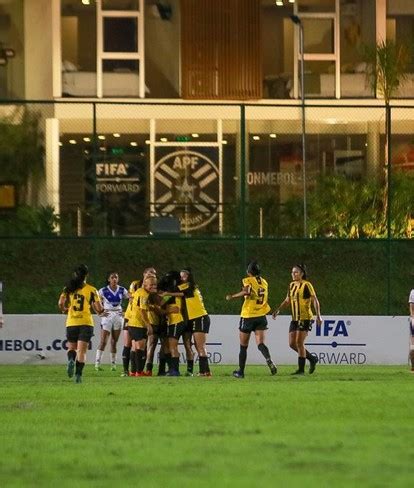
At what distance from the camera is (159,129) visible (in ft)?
129

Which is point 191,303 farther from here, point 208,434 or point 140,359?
point 208,434

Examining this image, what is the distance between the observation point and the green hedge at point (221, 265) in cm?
3806

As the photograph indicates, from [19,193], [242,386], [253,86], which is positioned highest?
[253,86]

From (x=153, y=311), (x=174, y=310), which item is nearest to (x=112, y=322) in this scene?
(x=153, y=311)

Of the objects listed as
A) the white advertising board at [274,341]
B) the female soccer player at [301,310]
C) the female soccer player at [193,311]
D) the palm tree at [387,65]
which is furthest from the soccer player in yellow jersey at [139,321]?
the palm tree at [387,65]

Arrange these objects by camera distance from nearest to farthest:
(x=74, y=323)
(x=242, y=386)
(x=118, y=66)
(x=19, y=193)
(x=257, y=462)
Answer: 1. (x=257, y=462)
2. (x=242, y=386)
3. (x=74, y=323)
4. (x=19, y=193)
5. (x=118, y=66)

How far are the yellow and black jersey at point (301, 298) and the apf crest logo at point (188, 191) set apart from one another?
25.8 ft

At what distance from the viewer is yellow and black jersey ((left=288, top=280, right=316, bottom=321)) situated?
98.7 feet

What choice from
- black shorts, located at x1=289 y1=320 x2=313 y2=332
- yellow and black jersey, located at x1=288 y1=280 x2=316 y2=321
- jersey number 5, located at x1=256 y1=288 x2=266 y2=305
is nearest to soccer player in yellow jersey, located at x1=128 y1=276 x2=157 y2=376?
jersey number 5, located at x1=256 y1=288 x2=266 y2=305

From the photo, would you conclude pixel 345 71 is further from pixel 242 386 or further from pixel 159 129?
pixel 242 386

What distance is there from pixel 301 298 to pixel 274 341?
241 inches

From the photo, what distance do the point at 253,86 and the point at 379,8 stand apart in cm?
427

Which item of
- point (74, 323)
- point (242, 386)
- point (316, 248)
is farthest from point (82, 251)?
point (242, 386)

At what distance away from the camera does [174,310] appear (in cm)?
3052
